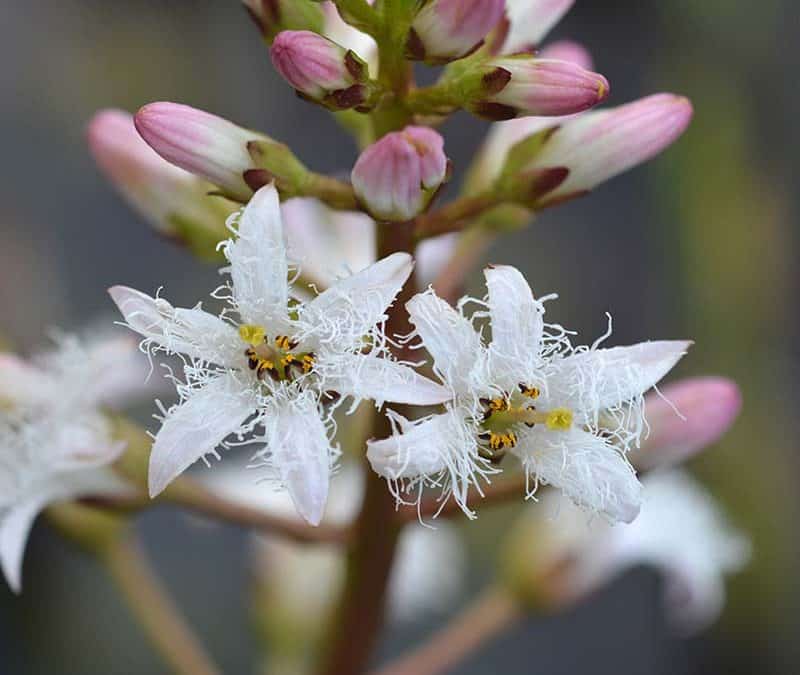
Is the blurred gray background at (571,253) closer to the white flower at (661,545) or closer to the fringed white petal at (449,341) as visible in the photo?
the white flower at (661,545)

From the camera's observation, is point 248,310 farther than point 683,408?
No

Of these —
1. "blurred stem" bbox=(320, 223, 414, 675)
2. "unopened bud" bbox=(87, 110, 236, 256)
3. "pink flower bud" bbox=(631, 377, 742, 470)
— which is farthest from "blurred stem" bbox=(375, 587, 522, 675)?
"unopened bud" bbox=(87, 110, 236, 256)

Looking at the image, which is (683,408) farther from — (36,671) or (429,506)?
Result: (36,671)

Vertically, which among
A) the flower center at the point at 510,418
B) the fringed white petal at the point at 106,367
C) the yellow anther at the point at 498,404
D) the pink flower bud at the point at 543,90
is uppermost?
the pink flower bud at the point at 543,90

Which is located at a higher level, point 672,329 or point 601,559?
point 601,559

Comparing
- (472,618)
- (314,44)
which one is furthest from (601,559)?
(314,44)

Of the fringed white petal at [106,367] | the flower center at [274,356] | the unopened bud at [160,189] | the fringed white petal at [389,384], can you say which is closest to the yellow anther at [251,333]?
the flower center at [274,356]

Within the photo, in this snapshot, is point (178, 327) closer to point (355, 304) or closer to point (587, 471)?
point (355, 304)
